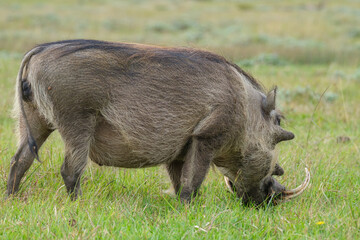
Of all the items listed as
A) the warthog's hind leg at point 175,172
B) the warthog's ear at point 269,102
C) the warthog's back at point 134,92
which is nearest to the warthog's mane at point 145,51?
the warthog's back at point 134,92

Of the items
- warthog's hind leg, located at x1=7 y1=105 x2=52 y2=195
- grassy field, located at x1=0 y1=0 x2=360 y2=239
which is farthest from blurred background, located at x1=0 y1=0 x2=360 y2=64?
warthog's hind leg, located at x1=7 y1=105 x2=52 y2=195

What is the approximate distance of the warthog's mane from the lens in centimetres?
387

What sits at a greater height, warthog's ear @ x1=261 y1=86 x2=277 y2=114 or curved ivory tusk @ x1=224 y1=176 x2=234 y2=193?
warthog's ear @ x1=261 y1=86 x2=277 y2=114

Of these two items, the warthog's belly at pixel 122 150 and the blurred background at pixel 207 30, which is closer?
the warthog's belly at pixel 122 150

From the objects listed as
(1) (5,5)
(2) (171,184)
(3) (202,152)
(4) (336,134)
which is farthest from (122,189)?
(1) (5,5)

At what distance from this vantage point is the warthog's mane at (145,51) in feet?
12.7

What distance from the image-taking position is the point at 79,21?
22.7m

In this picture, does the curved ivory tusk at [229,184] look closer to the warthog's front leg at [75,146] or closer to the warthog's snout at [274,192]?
the warthog's snout at [274,192]

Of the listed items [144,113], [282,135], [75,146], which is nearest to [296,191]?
[282,135]

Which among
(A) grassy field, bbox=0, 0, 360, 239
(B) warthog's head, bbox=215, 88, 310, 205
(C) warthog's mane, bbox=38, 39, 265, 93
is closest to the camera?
(A) grassy field, bbox=0, 0, 360, 239

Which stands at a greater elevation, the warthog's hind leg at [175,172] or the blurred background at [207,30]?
the warthog's hind leg at [175,172]

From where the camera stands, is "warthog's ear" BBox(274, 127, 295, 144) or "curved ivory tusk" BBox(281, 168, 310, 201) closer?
"curved ivory tusk" BBox(281, 168, 310, 201)

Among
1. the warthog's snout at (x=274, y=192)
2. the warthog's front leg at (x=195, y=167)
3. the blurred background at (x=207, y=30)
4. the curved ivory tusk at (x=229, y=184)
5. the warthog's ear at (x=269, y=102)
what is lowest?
the blurred background at (x=207, y=30)

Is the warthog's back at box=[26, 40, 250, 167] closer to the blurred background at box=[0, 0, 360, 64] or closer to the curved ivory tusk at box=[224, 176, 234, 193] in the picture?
the curved ivory tusk at box=[224, 176, 234, 193]
